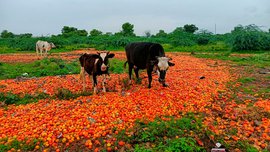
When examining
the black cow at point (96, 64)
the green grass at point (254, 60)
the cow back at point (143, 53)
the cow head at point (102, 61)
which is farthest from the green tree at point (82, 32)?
the cow head at point (102, 61)

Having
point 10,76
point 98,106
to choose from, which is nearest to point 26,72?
point 10,76

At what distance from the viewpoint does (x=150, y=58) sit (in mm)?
9008

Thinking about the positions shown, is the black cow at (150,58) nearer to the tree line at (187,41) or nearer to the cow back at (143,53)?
the cow back at (143,53)

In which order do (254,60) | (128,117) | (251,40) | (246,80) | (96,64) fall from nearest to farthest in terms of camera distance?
(128,117), (96,64), (246,80), (254,60), (251,40)

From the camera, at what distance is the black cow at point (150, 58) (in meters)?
8.47

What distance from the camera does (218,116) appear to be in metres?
6.94

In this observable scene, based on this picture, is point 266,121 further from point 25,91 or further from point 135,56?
point 25,91

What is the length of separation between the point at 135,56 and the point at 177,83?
7.08 ft

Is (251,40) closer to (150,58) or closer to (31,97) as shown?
(150,58)

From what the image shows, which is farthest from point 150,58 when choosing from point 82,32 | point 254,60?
point 82,32

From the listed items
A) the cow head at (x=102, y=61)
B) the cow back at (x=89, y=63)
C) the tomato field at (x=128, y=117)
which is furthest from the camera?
the cow back at (x=89, y=63)

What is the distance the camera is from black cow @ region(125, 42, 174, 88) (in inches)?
333

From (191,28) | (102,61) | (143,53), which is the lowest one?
(102,61)

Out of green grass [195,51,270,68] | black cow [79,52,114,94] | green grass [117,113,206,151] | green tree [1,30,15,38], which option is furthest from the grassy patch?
green tree [1,30,15,38]
